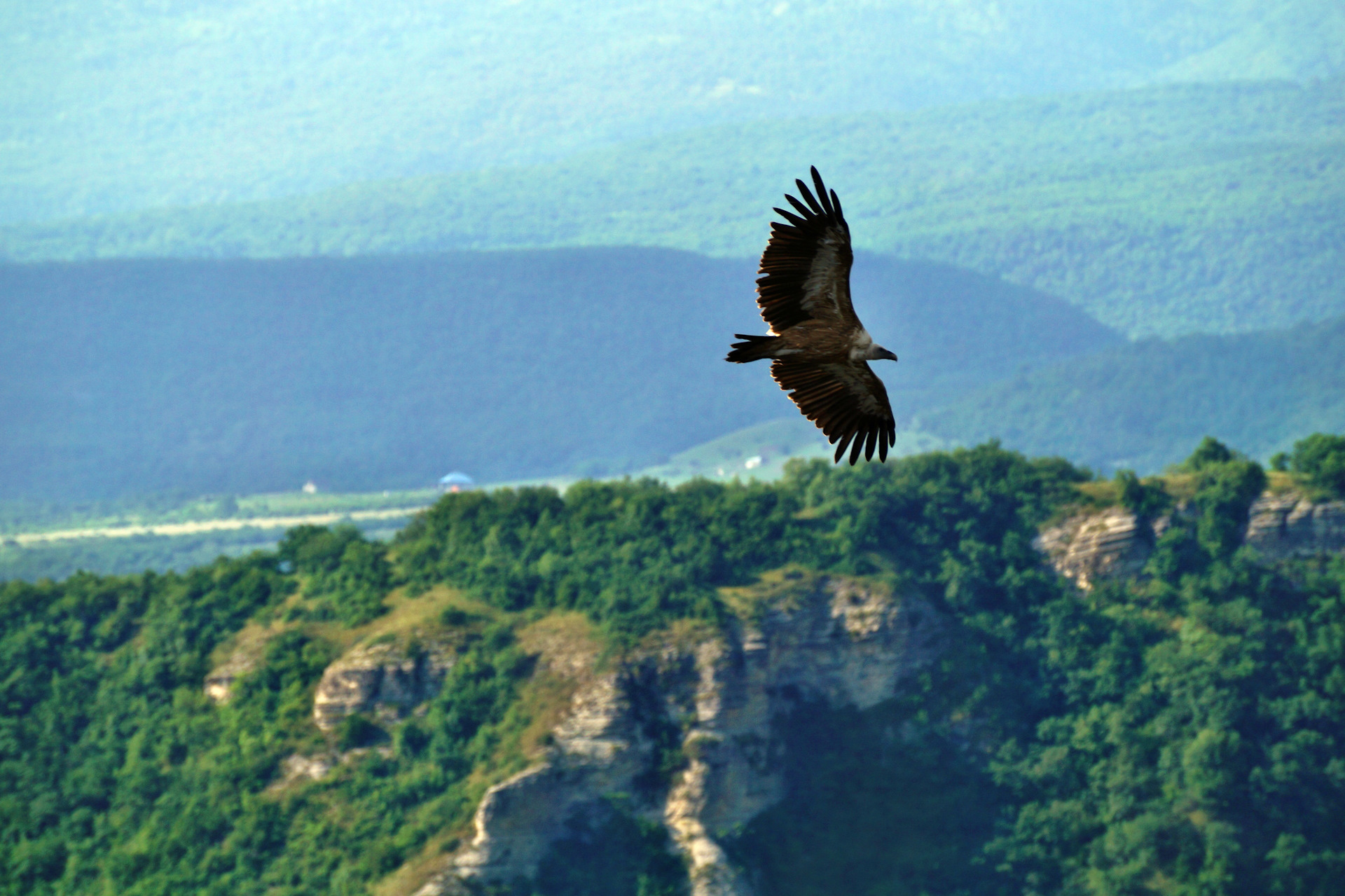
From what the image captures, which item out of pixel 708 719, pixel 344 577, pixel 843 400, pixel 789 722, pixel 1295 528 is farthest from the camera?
pixel 1295 528

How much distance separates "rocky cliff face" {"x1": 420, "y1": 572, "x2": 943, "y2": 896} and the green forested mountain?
3.55ft

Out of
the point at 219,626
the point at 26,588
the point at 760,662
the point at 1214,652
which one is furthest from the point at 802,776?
the point at 26,588

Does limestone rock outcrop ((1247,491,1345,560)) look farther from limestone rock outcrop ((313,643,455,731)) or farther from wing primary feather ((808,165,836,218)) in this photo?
wing primary feather ((808,165,836,218))

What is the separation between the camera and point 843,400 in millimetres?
25812

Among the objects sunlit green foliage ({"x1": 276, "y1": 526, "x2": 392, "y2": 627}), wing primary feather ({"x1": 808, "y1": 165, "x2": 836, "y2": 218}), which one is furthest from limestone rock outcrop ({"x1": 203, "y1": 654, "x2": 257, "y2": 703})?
→ wing primary feather ({"x1": 808, "y1": 165, "x2": 836, "y2": 218})

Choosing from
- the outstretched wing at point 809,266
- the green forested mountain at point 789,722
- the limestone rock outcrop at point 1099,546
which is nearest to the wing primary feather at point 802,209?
the outstretched wing at point 809,266

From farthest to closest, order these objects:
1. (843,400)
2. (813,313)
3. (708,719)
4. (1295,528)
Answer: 1. (1295,528)
2. (708,719)
3. (843,400)
4. (813,313)

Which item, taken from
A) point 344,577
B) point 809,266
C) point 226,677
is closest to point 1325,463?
point 344,577

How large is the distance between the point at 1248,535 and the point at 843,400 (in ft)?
231

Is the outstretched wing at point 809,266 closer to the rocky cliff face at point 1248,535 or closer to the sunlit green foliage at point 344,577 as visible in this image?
the sunlit green foliage at point 344,577

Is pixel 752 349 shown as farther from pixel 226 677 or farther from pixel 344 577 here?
pixel 344 577

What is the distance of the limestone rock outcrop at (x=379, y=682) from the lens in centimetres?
8219

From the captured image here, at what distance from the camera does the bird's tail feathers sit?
23.3 meters

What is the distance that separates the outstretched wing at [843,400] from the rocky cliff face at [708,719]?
51096 mm
